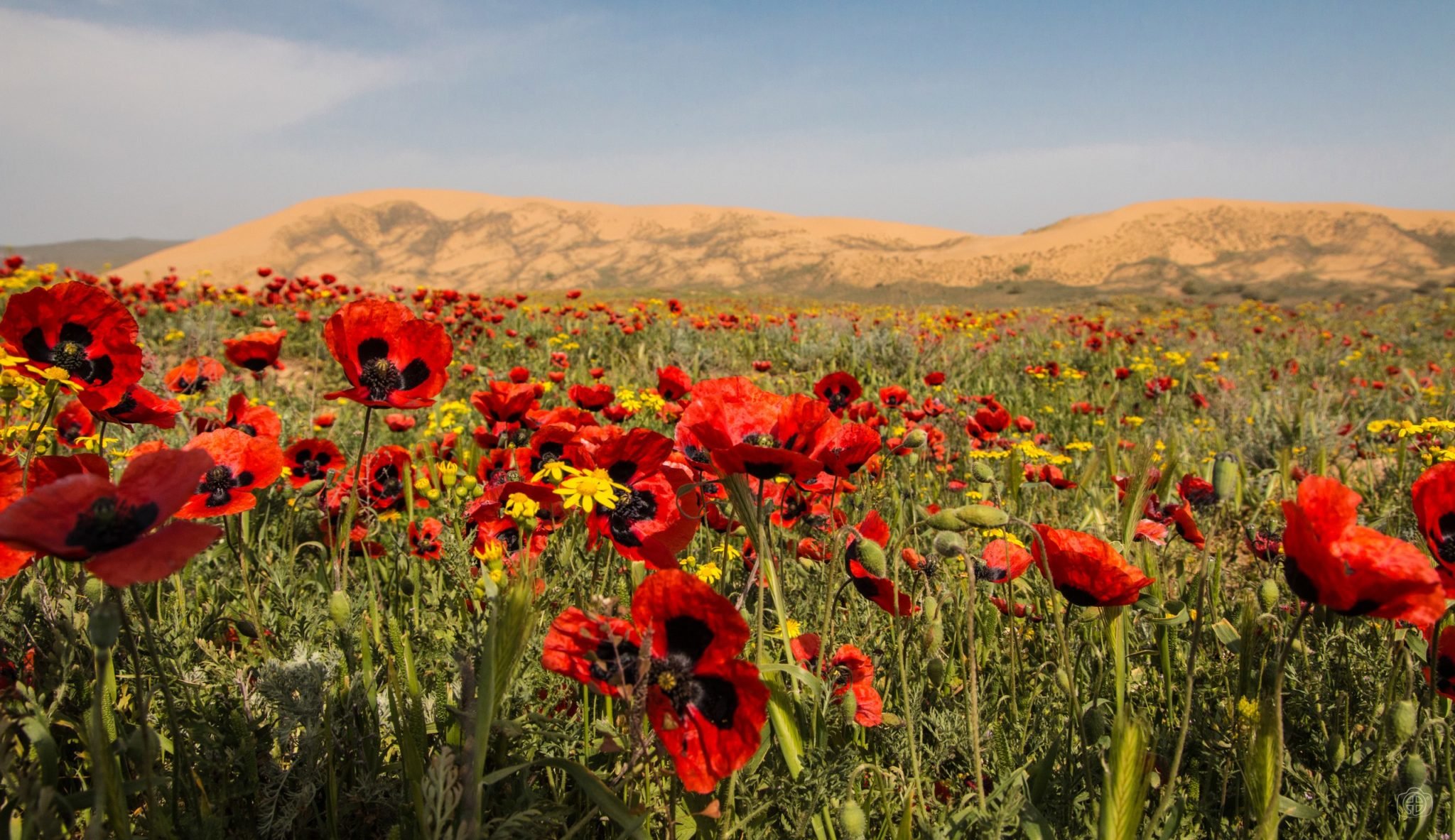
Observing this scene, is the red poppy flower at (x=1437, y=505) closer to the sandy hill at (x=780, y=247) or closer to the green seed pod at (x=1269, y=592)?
the green seed pod at (x=1269, y=592)

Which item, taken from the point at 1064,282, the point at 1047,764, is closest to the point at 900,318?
the point at 1047,764

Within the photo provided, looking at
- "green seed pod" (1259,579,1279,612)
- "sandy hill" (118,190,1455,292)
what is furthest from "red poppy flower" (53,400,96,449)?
"sandy hill" (118,190,1455,292)

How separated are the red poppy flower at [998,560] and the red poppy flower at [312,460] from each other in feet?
7.39

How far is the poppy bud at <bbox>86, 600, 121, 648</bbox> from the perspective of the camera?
83 centimetres

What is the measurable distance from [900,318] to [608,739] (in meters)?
10.9

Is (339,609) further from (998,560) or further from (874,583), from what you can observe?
(998,560)

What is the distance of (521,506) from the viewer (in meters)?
1.59

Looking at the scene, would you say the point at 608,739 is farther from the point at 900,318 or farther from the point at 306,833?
the point at 900,318

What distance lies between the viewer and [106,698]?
158 centimetres

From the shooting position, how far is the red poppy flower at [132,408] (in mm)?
1586

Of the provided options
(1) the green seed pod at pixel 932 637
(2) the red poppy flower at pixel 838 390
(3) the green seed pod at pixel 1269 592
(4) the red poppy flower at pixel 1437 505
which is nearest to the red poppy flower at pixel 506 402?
(2) the red poppy flower at pixel 838 390

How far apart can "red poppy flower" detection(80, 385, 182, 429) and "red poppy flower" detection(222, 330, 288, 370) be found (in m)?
0.77

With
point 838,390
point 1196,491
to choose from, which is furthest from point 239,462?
point 1196,491

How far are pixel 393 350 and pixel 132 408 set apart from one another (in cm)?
64
